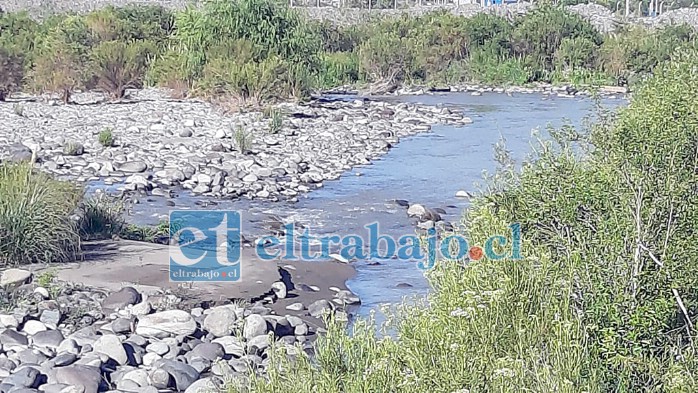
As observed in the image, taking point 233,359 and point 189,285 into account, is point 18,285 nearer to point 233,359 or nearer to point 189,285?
point 189,285

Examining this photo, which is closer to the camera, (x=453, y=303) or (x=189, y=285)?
(x=453, y=303)

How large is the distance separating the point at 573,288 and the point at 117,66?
21724mm

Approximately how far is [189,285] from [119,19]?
2439 centimetres

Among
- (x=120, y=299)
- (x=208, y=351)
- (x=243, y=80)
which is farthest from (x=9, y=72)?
(x=208, y=351)

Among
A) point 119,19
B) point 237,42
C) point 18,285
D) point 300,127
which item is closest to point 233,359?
point 18,285

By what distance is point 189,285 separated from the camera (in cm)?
854

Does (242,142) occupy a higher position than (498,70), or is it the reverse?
(242,142)

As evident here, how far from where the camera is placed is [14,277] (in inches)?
311

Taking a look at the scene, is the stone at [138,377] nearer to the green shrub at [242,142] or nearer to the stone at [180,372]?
the stone at [180,372]

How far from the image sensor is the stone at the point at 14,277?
783cm

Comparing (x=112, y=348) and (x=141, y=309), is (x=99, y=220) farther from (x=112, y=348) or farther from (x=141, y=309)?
(x=112, y=348)

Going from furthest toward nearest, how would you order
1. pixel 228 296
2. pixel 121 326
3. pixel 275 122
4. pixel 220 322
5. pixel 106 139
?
pixel 275 122 < pixel 106 139 < pixel 228 296 < pixel 220 322 < pixel 121 326

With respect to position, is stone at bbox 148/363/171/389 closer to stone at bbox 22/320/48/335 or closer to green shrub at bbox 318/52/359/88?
stone at bbox 22/320/48/335

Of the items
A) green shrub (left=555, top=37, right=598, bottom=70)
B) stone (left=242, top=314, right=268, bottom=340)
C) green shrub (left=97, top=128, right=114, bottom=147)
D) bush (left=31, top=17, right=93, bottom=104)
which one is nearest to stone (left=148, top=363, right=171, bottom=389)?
stone (left=242, top=314, right=268, bottom=340)
